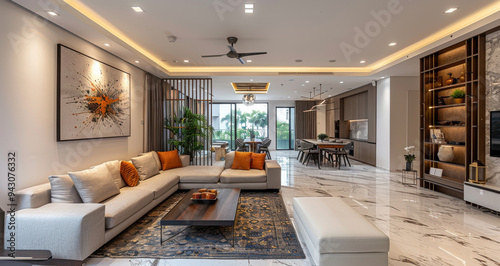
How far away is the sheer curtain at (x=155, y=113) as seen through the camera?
554cm

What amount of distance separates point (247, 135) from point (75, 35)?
9.37 meters

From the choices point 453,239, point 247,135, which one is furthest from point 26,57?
point 247,135

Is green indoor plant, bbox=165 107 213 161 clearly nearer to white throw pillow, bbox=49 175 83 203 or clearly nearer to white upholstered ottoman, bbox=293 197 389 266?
white throw pillow, bbox=49 175 83 203

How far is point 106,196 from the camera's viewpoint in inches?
115

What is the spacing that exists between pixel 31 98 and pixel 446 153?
6.62 metres

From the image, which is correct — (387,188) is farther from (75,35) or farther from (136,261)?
(75,35)

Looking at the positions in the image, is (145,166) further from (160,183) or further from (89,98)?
(89,98)

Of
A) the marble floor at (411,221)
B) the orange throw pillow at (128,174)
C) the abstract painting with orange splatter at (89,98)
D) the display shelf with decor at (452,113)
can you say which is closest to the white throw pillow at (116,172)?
the orange throw pillow at (128,174)

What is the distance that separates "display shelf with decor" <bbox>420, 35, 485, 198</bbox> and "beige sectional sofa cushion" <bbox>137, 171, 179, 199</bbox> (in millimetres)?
5091

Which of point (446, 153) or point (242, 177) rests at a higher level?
point (446, 153)

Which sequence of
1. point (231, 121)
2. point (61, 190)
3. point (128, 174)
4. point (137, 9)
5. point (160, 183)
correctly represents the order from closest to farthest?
1. point (61, 190)
2. point (137, 9)
3. point (128, 174)
4. point (160, 183)
5. point (231, 121)

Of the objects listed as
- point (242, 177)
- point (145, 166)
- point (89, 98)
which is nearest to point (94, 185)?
point (145, 166)

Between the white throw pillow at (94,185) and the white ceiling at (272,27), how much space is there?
76.7 inches

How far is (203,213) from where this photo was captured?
2633 millimetres
